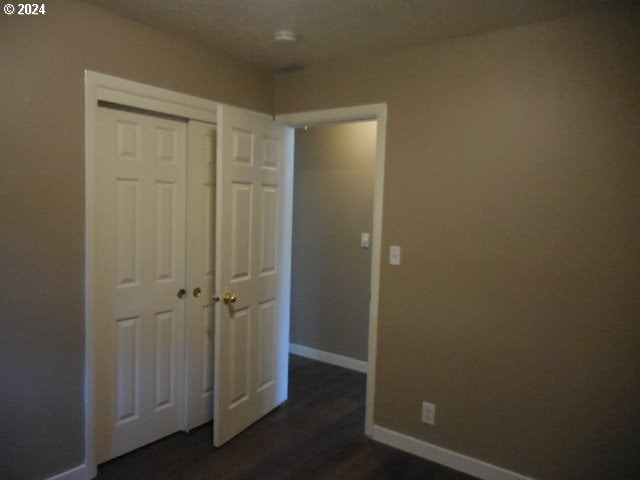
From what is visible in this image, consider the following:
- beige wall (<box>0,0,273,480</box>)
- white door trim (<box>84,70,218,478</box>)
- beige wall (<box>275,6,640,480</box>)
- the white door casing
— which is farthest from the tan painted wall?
beige wall (<box>0,0,273,480</box>)

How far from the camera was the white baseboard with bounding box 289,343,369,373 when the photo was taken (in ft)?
13.2

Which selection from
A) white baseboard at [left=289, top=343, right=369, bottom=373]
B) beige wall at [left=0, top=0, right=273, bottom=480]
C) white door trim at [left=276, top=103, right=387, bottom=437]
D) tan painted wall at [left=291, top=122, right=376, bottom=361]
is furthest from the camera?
white baseboard at [left=289, top=343, right=369, bottom=373]

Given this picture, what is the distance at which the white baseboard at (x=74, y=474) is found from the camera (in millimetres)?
2207

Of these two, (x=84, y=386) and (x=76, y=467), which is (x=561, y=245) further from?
(x=76, y=467)

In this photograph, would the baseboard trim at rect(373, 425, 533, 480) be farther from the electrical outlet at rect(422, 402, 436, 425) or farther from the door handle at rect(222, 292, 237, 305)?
the door handle at rect(222, 292, 237, 305)

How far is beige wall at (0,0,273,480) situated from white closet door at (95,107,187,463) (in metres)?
0.17

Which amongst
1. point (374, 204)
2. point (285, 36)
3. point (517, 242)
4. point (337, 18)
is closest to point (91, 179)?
point (285, 36)

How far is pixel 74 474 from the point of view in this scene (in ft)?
7.40

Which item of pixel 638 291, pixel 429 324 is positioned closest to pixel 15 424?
pixel 429 324

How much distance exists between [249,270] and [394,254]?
903 mm

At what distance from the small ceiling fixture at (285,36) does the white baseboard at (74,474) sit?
7.83ft

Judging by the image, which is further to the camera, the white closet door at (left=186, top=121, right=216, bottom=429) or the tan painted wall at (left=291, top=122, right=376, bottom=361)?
the tan painted wall at (left=291, top=122, right=376, bottom=361)

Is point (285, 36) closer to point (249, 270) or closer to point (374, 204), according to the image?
point (374, 204)

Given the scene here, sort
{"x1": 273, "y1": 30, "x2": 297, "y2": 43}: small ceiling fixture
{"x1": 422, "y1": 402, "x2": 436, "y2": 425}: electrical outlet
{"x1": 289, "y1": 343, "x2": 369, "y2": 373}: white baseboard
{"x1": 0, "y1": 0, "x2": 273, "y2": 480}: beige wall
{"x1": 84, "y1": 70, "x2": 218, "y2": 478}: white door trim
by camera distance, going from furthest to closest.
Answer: {"x1": 289, "y1": 343, "x2": 369, "y2": 373}: white baseboard < {"x1": 422, "y1": 402, "x2": 436, "y2": 425}: electrical outlet < {"x1": 273, "y1": 30, "x2": 297, "y2": 43}: small ceiling fixture < {"x1": 84, "y1": 70, "x2": 218, "y2": 478}: white door trim < {"x1": 0, "y1": 0, "x2": 273, "y2": 480}: beige wall
